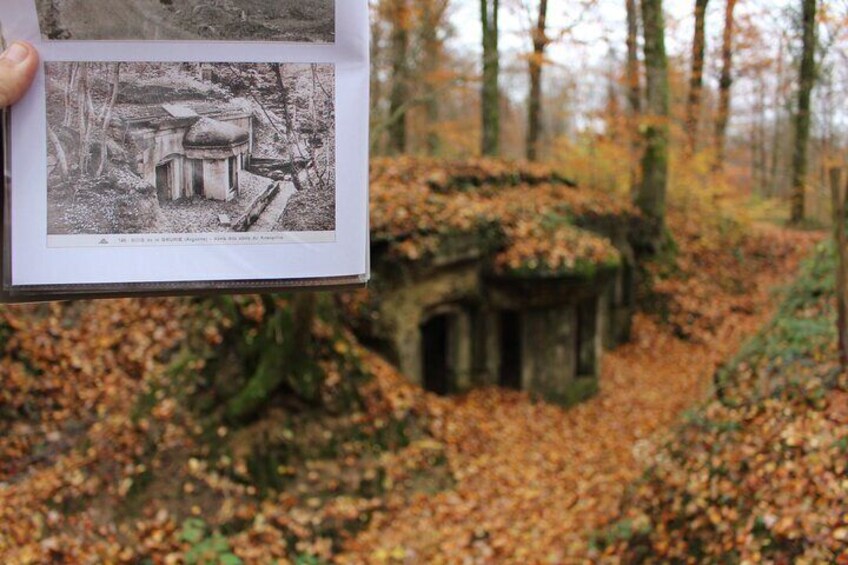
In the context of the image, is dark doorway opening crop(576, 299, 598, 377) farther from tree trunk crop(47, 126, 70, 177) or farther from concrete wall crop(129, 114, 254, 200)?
tree trunk crop(47, 126, 70, 177)

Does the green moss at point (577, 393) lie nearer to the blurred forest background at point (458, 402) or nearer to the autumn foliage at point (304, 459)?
the blurred forest background at point (458, 402)

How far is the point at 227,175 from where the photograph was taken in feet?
5.93

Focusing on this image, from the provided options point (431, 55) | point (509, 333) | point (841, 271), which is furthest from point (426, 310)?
A: point (431, 55)

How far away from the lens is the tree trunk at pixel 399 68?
10048mm

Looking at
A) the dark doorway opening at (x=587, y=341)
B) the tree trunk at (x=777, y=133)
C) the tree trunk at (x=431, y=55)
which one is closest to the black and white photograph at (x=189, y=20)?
the tree trunk at (x=431, y=55)

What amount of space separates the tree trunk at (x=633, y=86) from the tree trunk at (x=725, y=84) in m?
1.62

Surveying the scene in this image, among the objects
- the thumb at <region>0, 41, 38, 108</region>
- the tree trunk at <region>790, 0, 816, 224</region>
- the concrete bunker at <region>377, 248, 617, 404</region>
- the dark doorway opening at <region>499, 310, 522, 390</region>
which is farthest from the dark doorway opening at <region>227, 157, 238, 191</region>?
the dark doorway opening at <region>499, 310, 522, 390</region>

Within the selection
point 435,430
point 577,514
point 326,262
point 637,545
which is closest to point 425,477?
point 435,430

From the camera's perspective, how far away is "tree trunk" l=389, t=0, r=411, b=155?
1005 cm

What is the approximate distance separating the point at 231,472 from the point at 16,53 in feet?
17.6

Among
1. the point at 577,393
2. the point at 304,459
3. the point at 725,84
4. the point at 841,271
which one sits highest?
the point at 725,84

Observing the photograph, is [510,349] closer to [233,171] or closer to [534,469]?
[534,469]

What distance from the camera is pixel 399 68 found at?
9.97m

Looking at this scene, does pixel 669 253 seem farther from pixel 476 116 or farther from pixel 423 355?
pixel 476 116
